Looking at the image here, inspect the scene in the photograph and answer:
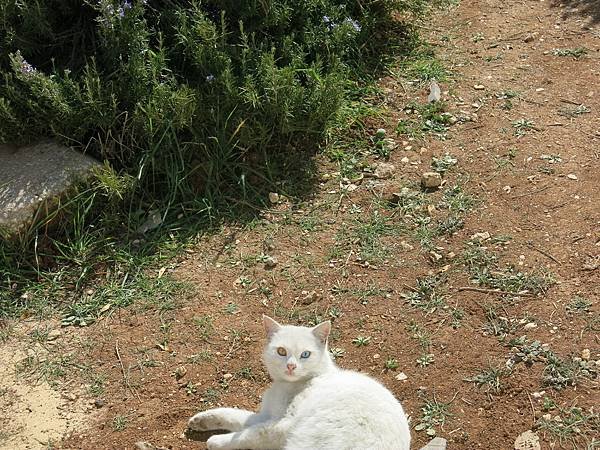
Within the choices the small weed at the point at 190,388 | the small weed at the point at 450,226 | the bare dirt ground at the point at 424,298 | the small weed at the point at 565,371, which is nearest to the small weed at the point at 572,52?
the bare dirt ground at the point at 424,298

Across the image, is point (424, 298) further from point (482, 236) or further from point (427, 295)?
point (482, 236)

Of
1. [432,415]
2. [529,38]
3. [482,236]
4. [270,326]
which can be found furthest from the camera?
[529,38]

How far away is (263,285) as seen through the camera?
4551 mm

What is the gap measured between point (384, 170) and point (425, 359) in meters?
1.65

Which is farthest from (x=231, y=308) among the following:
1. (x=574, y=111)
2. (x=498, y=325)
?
(x=574, y=111)

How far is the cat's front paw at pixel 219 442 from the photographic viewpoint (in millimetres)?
3414

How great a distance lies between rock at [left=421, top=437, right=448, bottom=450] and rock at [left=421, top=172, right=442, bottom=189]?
6.48 ft

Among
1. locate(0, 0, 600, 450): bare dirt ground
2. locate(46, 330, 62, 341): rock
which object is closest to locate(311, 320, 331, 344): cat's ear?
locate(0, 0, 600, 450): bare dirt ground

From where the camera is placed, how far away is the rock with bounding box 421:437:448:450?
3.43m

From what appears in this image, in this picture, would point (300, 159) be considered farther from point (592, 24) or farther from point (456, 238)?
point (592, 24)

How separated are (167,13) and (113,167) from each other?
3.52ft

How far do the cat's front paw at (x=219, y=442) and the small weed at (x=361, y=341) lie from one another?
933 millimetres

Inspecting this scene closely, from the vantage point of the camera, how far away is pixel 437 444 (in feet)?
11.3

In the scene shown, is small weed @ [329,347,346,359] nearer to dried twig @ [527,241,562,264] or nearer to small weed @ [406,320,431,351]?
small weed @ [406,320,431,351]
